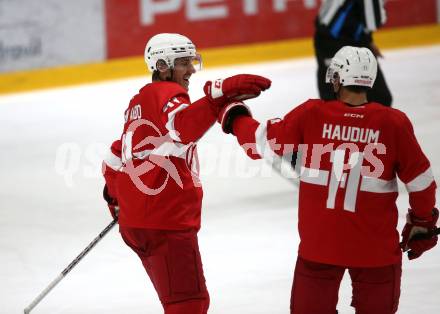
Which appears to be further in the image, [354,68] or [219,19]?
→ [219,19]

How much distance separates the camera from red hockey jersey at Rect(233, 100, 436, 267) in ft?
10.6

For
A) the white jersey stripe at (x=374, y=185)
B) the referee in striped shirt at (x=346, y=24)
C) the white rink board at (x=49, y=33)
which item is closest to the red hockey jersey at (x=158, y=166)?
the white jersey stripe at (x=374, y=185)

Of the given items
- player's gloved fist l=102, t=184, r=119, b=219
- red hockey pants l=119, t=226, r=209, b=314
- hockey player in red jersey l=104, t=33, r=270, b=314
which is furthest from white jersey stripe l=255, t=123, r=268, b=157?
player's gloved fist l=102, t=184, r=119, b=219

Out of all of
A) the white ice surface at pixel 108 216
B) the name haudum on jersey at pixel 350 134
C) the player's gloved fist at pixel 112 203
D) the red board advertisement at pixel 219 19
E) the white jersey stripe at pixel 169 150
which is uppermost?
the name haudum on jersey at pixel 350 134

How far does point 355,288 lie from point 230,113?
67 centimetres

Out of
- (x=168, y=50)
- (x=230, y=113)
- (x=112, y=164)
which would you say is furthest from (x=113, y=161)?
(x=230, y=113)

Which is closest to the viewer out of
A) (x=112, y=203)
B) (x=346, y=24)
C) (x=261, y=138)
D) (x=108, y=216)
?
(x=261, y=138)

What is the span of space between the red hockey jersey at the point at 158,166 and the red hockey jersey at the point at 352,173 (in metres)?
0.29

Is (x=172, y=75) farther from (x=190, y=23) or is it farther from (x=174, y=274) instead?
(x=190, y=23)

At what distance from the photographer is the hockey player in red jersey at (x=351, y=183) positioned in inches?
128

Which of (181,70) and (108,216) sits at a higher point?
(181,70)

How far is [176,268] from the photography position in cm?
354

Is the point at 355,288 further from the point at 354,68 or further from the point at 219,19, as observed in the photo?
the point at 219,19

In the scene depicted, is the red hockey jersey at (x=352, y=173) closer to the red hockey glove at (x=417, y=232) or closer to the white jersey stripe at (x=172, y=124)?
the red hockey glove at (x=417, y=232)
